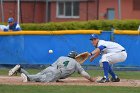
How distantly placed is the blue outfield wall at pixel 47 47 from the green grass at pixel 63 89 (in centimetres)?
595

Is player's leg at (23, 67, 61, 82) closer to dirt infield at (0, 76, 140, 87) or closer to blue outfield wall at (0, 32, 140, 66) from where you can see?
dirt infield at (0, 76, 140, 87)

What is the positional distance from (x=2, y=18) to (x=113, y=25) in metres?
12.0

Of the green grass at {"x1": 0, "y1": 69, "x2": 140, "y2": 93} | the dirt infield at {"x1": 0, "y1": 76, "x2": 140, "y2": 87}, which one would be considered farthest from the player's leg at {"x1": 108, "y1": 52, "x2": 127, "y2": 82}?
the green grass at {"x1": 0, "y1": 69, "x2": 140, "y2": 93}

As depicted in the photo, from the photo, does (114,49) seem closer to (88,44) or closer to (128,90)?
(128,90)

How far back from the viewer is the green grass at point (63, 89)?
12.2m

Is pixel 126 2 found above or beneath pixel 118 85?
above

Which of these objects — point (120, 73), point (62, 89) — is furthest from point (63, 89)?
point (120, 73)

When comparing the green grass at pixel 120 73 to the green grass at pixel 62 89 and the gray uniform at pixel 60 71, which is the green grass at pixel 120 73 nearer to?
the gray uniform at pixel 60 71

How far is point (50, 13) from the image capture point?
138ft

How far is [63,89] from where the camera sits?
12.6m

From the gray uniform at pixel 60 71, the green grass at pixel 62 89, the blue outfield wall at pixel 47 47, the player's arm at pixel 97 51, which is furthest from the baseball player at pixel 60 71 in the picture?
the blue outfield wall at pixel 47 47

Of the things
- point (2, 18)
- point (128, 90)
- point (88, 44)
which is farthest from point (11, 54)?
point (2, 18)

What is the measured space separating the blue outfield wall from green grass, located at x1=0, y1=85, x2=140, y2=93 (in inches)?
234

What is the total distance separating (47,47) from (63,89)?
6.87 metres
